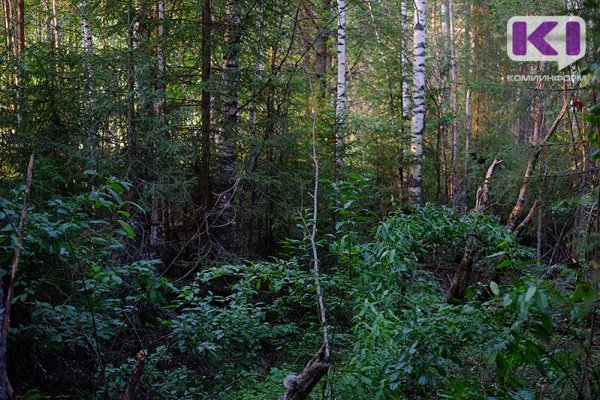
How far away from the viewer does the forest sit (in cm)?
338

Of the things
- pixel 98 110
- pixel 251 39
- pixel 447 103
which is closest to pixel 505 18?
pixel 447 103

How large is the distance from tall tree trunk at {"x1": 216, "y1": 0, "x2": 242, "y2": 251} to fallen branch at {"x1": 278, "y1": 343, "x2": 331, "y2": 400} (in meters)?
4.86

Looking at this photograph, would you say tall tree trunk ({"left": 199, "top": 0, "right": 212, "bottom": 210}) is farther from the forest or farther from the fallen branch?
the fallen branch

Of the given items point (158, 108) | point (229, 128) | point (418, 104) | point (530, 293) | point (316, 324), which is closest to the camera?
point (530, 293)

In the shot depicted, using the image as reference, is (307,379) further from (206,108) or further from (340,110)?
(340,110)

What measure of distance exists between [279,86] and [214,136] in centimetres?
135

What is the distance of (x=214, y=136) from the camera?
29.0ft

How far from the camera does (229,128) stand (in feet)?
27.4
